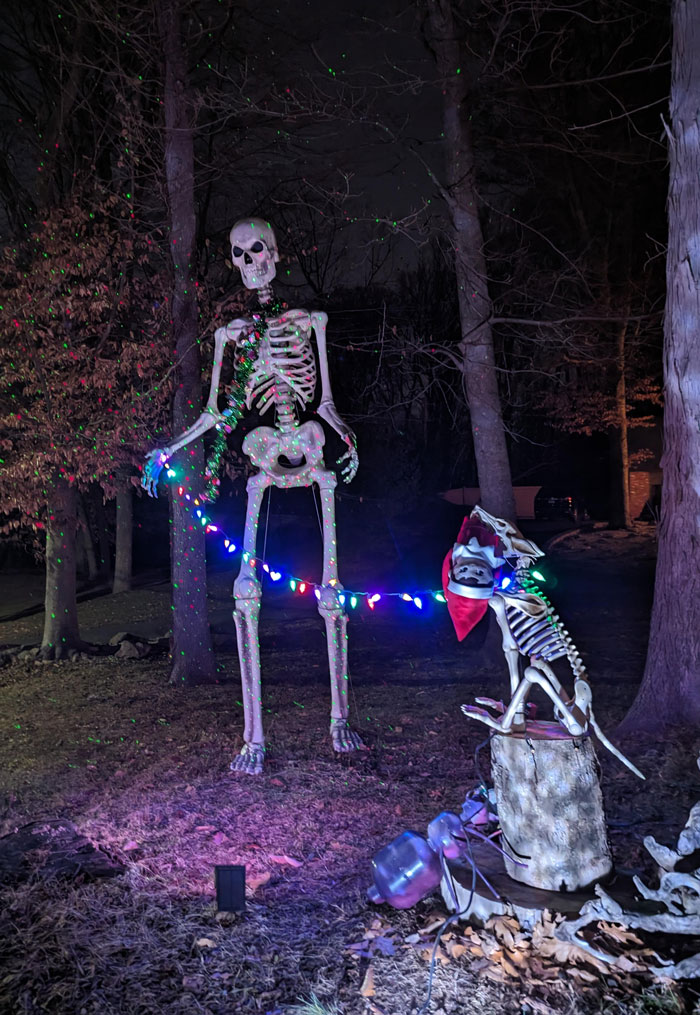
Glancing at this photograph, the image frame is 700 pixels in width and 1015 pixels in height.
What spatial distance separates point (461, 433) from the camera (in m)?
26.9

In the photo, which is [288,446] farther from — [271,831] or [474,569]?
[271,831]

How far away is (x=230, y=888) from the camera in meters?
3.99

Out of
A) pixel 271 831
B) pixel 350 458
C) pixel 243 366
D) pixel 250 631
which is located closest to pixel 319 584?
pixel 250 631

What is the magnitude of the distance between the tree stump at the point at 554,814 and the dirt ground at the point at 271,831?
1.27ft

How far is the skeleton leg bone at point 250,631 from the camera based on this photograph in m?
6.43

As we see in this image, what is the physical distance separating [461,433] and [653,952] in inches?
951

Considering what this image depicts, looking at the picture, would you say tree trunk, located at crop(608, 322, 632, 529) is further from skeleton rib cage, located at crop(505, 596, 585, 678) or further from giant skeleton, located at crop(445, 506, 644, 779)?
skeleton rib cage, located at crop(505, 596, 585, 678)

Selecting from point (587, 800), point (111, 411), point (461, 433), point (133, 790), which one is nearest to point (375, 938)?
point (587, 800)

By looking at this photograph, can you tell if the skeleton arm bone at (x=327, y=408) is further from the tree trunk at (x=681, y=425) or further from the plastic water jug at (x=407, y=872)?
the plastic water jug at (x=407, y=872)

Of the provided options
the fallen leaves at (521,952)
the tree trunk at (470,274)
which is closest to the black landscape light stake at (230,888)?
the fallen leaves at (521,952)

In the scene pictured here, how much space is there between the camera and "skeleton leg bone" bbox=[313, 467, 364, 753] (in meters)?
6.43

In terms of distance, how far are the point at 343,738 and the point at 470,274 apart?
16.9 ft

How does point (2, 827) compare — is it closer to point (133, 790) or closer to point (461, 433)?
point (133, 790)

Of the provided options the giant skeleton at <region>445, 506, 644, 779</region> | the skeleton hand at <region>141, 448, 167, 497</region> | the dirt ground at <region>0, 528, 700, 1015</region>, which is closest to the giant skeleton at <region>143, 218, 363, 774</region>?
the skeleton hand at <region>141, 448, 167, 497</region>
